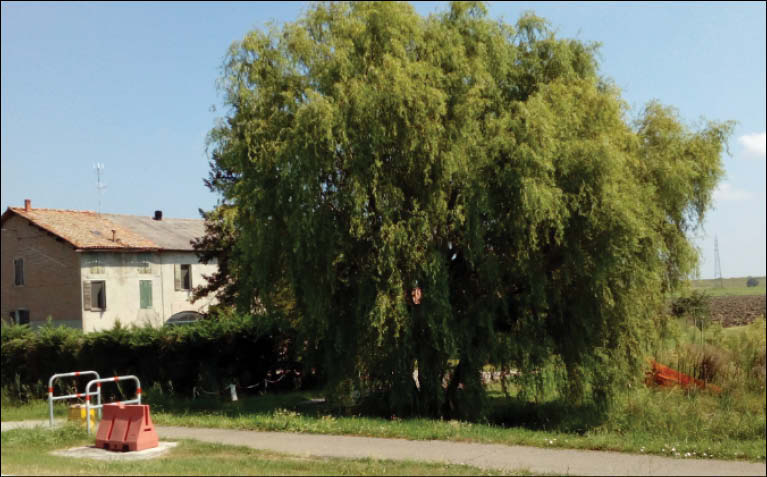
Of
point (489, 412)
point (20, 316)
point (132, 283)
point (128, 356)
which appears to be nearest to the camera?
point (489, 412)

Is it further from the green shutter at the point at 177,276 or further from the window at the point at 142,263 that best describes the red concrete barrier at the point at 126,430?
the green shutter at the point at 177,276

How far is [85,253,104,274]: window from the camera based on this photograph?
41.0 meters

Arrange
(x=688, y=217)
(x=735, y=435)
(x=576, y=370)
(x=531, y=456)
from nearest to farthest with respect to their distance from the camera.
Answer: (x=531, y=456), (x=735, y=435), (x=576, y=370), (x=688, y=217)

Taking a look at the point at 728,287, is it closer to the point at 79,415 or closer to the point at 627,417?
the point at 627,417

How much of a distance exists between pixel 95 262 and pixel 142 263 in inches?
197

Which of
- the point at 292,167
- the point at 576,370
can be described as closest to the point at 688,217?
the point at 576,370

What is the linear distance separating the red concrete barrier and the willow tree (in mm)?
5694

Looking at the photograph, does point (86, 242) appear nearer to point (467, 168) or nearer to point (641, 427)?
point (467, 168)

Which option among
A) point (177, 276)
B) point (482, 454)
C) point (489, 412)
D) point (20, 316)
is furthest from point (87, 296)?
point (482, 454)

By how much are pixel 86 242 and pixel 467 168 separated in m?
29.2

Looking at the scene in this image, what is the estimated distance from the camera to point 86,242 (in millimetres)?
40438

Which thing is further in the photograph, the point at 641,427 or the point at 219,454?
the point at 641,427

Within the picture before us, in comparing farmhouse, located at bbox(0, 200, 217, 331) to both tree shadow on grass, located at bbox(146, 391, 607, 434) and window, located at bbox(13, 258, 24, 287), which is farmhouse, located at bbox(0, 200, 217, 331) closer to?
window, located at bbox(13, 258, 24, 287)

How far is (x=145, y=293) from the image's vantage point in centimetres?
4675
